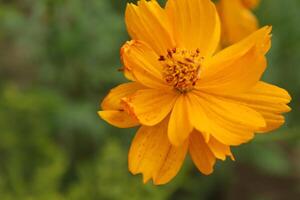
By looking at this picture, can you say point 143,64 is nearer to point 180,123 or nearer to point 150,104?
point 150,104

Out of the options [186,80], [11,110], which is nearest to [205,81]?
[186,80]

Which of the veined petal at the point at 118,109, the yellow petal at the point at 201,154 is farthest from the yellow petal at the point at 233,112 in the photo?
the veined petal at the point at 118,109

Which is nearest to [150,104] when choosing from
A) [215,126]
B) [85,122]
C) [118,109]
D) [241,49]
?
[118,109]

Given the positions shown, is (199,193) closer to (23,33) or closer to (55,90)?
(55,90)

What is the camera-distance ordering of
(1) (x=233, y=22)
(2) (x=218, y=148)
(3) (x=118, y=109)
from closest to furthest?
(2) (x=218, y=148) → (3) (x=118, y=109) → (1) (x=233, y=22)

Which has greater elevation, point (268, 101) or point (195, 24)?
point (195, 24)

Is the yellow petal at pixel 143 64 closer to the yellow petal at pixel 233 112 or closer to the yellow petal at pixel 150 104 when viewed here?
the yellow petal at pixel 150 104

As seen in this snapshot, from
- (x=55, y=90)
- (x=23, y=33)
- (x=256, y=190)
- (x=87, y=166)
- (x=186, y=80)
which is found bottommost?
(x=256, y=190)
